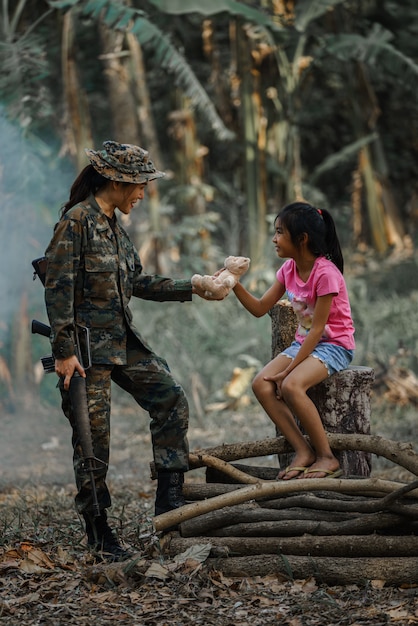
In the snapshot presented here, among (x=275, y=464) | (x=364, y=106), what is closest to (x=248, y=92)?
(x=364, y=106)

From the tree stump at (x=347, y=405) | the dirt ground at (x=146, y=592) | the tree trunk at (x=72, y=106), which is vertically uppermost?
the tree trunk at (x=72, y=106)

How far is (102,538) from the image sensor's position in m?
5.07

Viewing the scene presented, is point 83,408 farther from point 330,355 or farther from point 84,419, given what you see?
point 330,355

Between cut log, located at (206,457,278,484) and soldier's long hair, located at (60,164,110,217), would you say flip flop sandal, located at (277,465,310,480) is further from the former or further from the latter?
soldier's long hair, located at (60,164,110,217)

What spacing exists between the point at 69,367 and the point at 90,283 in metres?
0.48

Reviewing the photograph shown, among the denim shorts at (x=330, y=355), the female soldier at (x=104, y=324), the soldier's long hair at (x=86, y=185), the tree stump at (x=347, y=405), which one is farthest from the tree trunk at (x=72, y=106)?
the tree stump at (x=347, y=405)

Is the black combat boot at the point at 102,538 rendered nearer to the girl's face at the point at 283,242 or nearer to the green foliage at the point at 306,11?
the girl's face at the point at 283,242

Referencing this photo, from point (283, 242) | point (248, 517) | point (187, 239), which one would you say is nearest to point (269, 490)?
point (248, 517)

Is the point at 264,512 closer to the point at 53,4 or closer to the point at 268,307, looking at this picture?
the point at 268,307

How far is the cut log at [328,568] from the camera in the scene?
14.9ft

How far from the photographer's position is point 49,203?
11422mm

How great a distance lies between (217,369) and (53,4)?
4.75 metres

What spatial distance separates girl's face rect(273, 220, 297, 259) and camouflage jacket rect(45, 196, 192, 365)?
0.86 m

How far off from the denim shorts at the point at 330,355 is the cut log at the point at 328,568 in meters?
1.08
